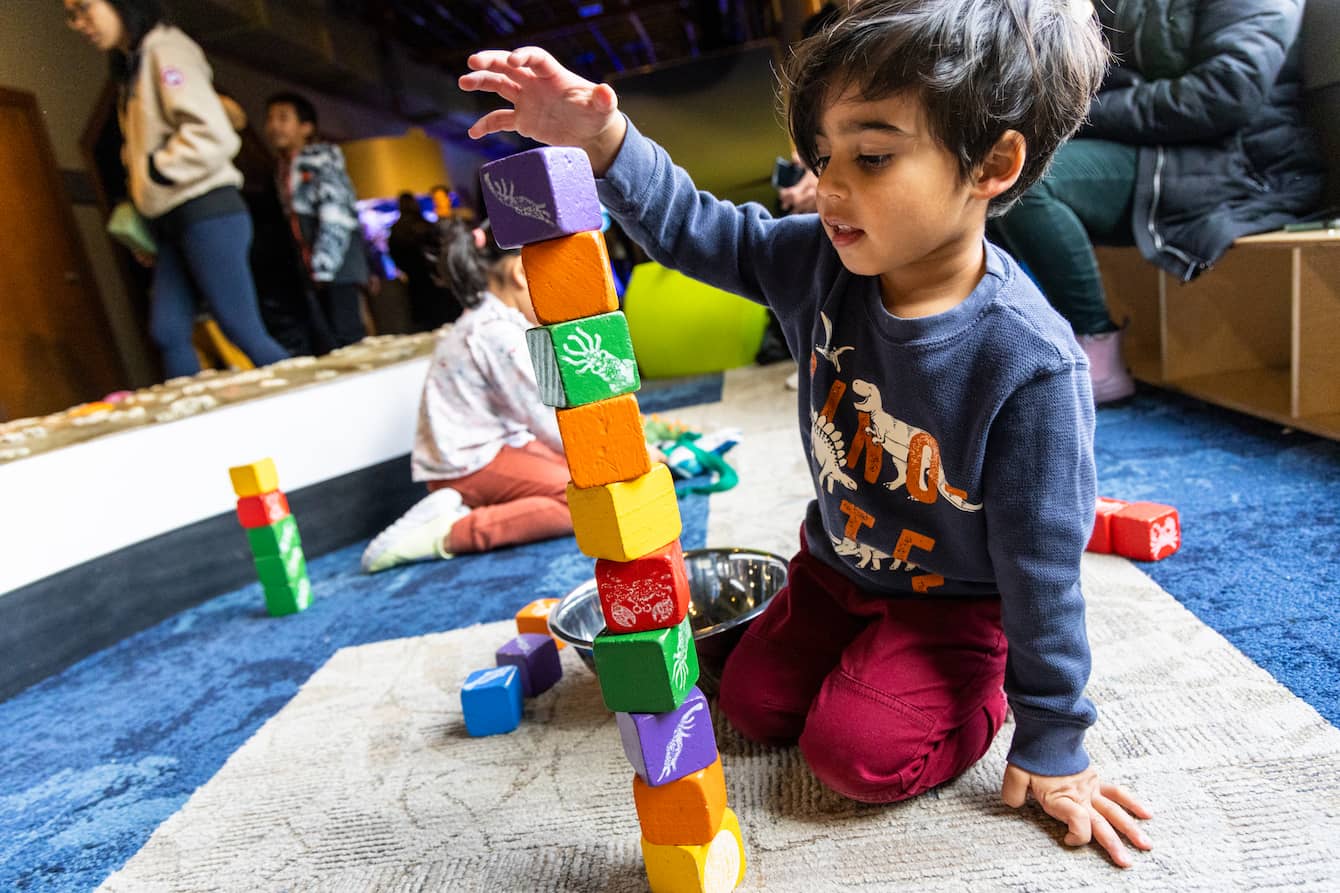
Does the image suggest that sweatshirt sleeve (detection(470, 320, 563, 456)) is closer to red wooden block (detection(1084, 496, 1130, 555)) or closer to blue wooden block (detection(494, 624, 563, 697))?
blue wooden block (detection(494, 624, 563, 697))

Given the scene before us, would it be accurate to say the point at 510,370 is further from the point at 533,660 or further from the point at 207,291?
the point at 533,660

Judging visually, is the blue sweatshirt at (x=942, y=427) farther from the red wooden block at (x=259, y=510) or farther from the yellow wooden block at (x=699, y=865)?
the red wooden block at (x=259, y=510)

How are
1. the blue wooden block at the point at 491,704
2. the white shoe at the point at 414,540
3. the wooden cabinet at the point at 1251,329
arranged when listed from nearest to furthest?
1. the blue wooden block at the point at 491,704
2. the wooden cabinet at the point at 1251,329
3. the white shoe at the point at 414,540

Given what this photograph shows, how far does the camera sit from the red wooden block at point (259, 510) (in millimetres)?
1473

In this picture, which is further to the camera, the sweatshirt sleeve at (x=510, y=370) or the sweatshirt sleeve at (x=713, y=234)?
the sweatshirt sleeve at (x=510, y=370)

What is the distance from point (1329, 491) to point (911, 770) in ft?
2.94

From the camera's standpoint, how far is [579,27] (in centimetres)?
315

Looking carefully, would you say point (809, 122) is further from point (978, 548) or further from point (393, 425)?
point (393, 425)

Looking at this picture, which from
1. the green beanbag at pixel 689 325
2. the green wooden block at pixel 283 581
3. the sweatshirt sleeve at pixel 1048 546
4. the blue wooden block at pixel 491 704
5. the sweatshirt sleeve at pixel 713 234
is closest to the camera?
the sweatshirt sleeve at pixel 1048 546

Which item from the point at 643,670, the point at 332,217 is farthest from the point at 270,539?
the point at 643,670

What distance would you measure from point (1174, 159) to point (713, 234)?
1267 millimetres

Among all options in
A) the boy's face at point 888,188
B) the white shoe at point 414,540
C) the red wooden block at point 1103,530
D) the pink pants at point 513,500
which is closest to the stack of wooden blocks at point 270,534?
the white shoe at point 414,540

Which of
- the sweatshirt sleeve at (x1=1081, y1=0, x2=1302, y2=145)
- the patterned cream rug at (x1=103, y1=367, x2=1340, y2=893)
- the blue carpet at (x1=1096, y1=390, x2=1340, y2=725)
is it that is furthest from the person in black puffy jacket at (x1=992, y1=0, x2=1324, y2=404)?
the patterned cream rug at (x1=103, y1=367, x2=1340, y2=893)

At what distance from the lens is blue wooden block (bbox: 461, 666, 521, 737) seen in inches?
38.1
